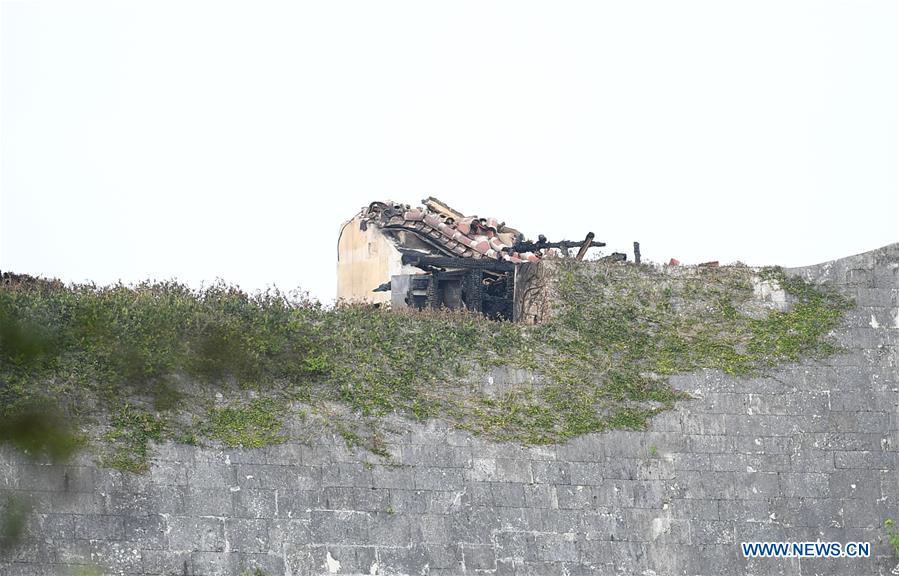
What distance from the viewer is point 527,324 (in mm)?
19734

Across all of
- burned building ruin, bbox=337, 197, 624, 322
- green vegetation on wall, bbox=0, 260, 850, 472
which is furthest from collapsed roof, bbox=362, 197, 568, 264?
green vegetation on wall, bbox=0, 260, 850, 472

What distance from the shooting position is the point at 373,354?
61.5ft

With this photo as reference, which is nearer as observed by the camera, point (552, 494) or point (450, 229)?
point (552, 494)

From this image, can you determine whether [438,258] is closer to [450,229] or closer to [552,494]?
[450,229]

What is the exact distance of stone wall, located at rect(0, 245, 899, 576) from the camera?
1625cm

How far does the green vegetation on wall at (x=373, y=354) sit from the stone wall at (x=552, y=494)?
0.31 m

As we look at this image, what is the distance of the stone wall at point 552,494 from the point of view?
16.2 meters

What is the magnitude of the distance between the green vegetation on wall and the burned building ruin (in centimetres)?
130

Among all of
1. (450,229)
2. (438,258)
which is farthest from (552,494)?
(450,229)

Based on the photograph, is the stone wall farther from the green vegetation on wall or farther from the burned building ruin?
the burned building ruin

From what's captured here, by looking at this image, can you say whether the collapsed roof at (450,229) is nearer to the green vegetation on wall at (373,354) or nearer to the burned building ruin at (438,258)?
the burned building ruin at (438,258)

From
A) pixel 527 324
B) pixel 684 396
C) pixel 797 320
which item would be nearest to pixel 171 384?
pixel 527 324

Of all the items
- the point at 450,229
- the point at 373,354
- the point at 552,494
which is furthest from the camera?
the point at 450,229

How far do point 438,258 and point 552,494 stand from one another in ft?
22.7
